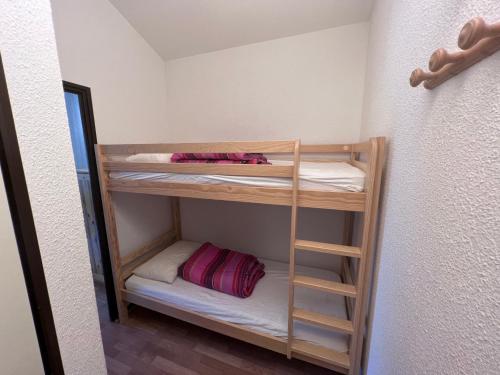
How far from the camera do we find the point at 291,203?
1169 mm

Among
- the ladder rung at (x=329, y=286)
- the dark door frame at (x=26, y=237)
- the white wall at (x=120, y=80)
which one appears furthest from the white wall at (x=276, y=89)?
the dark door frame at (x=26, y=237)

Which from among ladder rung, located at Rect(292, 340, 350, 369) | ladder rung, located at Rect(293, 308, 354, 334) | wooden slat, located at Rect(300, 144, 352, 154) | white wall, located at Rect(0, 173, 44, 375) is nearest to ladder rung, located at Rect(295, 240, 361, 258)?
ladder rung, located at Rect(293, 308, 354, 334)

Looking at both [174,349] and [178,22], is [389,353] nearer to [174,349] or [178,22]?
[174,349]

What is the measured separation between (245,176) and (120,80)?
1.56 metres

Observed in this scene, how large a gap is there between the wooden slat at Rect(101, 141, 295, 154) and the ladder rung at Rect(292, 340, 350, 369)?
119 centimetres

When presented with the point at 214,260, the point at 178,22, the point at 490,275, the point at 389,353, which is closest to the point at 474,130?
the point at 490,275

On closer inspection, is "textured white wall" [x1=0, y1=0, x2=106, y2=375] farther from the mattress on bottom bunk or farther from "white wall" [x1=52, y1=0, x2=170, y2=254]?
"white wall" [x1=52, y1=0, x2=170, y2=254]

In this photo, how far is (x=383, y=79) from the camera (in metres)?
1.13

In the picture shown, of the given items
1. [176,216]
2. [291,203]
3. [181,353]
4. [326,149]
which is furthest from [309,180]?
[176,216]

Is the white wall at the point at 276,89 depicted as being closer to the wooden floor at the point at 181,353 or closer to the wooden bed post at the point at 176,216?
the wooden bed post at the point at 176,216

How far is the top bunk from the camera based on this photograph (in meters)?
1.10

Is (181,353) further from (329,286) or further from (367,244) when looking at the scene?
(367,244)

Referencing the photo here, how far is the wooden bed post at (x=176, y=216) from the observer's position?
8.18ft

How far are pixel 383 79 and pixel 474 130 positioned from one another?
0.90 m
